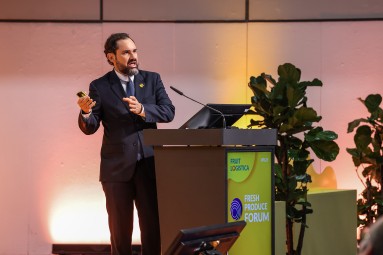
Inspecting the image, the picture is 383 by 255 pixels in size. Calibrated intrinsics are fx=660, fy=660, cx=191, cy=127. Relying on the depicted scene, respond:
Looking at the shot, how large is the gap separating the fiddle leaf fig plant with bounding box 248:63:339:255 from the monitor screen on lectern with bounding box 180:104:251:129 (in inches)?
41.3

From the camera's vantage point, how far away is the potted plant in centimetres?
532

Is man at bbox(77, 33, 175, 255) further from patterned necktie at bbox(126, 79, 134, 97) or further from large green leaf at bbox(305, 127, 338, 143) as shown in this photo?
large green leaf at bbox(305, 127, 338, 143)

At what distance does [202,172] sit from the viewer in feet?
10.4

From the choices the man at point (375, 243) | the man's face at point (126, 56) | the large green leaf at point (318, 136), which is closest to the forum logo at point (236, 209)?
the man's face at point (126, 56)

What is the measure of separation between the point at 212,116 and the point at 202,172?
374mm

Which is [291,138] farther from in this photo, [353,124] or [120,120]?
[120,120]

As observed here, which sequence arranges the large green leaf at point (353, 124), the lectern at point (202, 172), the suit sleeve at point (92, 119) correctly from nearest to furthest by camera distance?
the lectern at point (202, 172) < the suit sleeve at point (92, 119) < the large green leaf at point (353, 124)

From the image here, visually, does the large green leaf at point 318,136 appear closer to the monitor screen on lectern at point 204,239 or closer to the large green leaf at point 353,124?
the large green leaf at point 353,124

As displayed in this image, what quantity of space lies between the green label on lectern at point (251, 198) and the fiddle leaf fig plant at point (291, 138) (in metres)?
1.19

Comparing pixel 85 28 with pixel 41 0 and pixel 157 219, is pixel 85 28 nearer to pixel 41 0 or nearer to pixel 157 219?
pixel 41 0

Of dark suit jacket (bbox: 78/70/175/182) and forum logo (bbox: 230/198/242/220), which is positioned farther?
dark suit jacket (bbox: 78/70/175/182)

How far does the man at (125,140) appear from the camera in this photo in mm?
3699

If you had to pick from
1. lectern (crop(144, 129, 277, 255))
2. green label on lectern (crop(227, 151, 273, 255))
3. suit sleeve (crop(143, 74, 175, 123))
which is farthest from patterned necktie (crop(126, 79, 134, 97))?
green label on lectern (crop(227, 151, 273, 255))

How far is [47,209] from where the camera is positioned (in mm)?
5805
